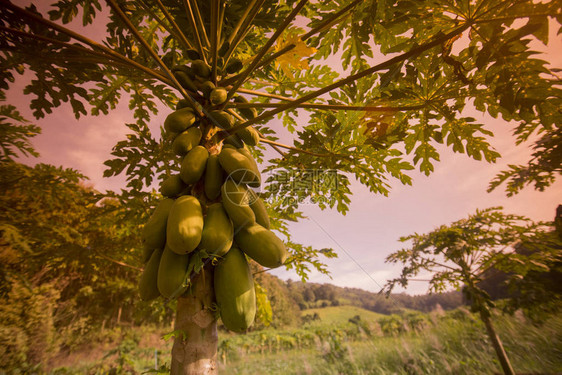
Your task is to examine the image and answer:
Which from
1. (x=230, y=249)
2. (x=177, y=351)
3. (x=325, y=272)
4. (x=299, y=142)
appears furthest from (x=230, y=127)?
(x=325, y=272)

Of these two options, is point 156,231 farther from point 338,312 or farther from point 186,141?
point 338,312

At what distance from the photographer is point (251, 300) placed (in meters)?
1.16

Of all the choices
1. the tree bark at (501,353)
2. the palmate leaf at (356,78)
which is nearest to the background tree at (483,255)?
the tree bark at (501,353)

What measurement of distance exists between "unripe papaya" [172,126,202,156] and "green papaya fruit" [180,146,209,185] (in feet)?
0.29

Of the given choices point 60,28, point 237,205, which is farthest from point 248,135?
point 60,28

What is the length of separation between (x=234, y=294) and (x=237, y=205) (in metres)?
0.44

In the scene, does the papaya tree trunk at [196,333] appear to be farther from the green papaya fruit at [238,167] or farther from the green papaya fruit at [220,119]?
the green papaya fruit at [220,119]

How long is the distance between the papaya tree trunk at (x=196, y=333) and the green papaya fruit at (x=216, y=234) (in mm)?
118

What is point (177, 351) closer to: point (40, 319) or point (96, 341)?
point (40, 319)

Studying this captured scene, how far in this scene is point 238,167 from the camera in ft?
4.45

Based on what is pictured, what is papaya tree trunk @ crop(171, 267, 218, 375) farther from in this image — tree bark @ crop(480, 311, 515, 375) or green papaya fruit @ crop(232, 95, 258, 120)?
tree bark @ crop(480, 311, 515, 375)

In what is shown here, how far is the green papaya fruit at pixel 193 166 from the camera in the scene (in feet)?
4.31

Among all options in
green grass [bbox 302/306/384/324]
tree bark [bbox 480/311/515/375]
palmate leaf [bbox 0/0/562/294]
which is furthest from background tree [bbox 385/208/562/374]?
green grass [bbox 302/306/384/324]

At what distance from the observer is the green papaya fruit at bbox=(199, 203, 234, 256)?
112cm
